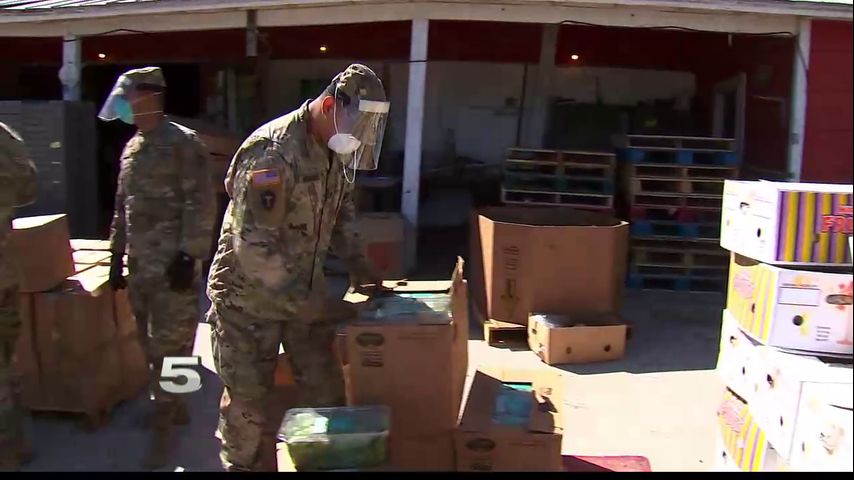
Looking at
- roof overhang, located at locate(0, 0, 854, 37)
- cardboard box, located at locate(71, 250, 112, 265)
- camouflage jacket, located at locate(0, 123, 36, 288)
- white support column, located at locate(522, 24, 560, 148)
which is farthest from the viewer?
white support column, located at locate(522, 24, 560, 148)

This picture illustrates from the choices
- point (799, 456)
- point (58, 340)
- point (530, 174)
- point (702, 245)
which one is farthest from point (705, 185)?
point (58, 340)

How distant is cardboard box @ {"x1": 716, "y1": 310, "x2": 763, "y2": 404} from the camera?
300cm

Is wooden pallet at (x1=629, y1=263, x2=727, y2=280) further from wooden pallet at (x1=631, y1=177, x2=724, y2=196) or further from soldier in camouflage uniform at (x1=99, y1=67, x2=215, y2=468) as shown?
soldier in camouflage uniform at (x1=99, y1=67, x2=215, y2=468)

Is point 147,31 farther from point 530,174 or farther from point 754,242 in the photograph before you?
point 754,242

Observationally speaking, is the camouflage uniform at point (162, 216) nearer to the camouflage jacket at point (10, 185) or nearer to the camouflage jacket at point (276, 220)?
the camouflage jacket at point (10, 185)

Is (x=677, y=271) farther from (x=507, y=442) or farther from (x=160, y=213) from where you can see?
(x=160, y=213)

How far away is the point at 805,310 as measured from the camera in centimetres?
282

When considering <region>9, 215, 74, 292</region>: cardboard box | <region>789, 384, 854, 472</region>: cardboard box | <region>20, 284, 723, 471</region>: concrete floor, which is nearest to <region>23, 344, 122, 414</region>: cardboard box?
<region>20, 284, 723, 471</region>: concrete floor

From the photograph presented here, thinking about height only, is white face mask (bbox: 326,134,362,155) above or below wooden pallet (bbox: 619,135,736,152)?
below

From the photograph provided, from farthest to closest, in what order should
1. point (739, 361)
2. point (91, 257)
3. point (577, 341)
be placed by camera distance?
point (577, 341) < point (91, 257) < point (739, 361)

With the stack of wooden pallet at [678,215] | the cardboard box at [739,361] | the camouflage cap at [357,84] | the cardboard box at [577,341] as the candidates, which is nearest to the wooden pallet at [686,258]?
the stack of wooden pallet at [678,215]

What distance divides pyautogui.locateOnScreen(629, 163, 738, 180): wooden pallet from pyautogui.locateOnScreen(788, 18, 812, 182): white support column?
58cm

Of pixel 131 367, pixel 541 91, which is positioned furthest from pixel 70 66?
pixel 541 91

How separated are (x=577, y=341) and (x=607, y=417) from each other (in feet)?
3.08
